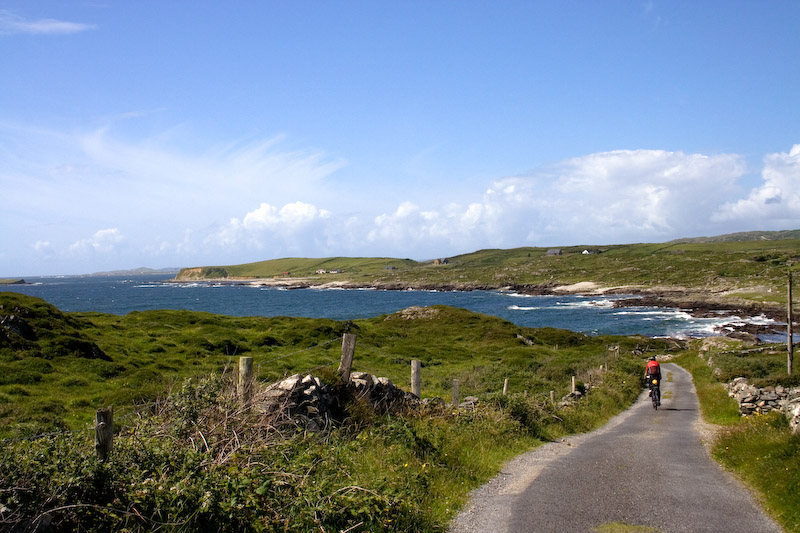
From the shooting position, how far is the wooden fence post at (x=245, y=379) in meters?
9.67

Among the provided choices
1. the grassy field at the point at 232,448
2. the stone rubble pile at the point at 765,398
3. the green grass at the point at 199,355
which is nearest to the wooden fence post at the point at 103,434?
the grassy field at the point at 232,448

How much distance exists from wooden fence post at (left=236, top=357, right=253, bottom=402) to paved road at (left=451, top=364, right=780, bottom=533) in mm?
4240

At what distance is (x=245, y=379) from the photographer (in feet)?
32.8

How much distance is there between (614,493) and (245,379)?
7.22m

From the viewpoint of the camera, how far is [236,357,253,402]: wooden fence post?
381 inches

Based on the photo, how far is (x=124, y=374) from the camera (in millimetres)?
24641

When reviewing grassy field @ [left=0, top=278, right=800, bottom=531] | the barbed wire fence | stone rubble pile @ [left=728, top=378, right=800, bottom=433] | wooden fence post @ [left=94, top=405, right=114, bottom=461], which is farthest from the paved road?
stone rubble pile @ [left=728, top=378, right=800, bottom=433]

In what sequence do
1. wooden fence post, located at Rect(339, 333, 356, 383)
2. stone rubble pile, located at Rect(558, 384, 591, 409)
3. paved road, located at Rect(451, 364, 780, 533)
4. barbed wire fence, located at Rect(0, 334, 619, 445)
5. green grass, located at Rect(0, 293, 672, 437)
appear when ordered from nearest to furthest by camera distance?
paved road, located at Rect(451, 364, 780, 533)
barbed wire fence, located at Rect(0, 334, 619, 445)
wooden fence post, located at Rect(339, 333, 356, 383)
green grass, located at Rect(0, 293, 672, 437)
stone rubble pile, located at Rect(558, 384, 591, 409)

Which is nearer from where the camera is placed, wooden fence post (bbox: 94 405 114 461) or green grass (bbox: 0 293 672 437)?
wooden fence post (bbox: 94 405 114 461)

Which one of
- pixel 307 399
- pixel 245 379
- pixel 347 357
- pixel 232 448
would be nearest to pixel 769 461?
pixel 347 357

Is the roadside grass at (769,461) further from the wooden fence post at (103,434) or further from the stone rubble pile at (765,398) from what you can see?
the wooden fence post at (103,434)

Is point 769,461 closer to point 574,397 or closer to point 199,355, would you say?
point 574,397

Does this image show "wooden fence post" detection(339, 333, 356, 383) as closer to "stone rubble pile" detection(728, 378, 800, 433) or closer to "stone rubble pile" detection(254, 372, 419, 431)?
"stone rubble pile" detection(254, 372, 419, 431)

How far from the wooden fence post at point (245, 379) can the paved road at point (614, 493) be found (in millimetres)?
4240
